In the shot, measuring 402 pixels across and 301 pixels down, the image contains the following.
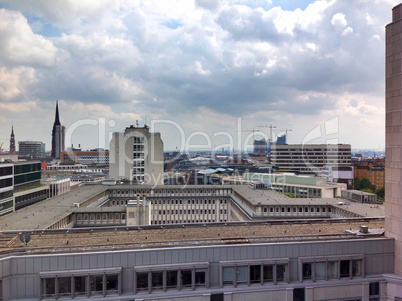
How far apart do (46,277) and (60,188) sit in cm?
7943

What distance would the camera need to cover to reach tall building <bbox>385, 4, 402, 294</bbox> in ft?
72.6

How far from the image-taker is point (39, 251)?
1972cm

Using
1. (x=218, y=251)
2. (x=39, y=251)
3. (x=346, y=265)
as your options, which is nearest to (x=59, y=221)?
(x=39, y=251)

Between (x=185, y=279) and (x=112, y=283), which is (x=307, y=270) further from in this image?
(x=112, y=283)

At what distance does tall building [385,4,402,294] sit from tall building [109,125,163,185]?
78.6 metres

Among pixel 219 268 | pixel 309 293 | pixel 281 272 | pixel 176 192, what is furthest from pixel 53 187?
pixel 309 293

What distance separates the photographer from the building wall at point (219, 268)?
1839cm

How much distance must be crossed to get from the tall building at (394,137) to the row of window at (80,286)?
18880mm

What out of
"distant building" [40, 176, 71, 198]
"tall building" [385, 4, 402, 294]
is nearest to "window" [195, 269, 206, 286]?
"tall building" [385, 4, 402, 294]

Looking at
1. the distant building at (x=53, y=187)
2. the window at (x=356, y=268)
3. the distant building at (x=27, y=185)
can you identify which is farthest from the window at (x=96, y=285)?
the distant building at (x=53, y=187)

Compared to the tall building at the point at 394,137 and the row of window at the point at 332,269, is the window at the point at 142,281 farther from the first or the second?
the tall building at the point at 394,137

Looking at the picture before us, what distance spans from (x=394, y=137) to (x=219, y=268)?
50.1 ft

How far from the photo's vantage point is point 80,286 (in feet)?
61.8

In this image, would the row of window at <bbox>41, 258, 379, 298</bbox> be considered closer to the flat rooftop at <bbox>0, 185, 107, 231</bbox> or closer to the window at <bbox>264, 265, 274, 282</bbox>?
the window at <bbox>264, 265, 274, 282</bbox>
